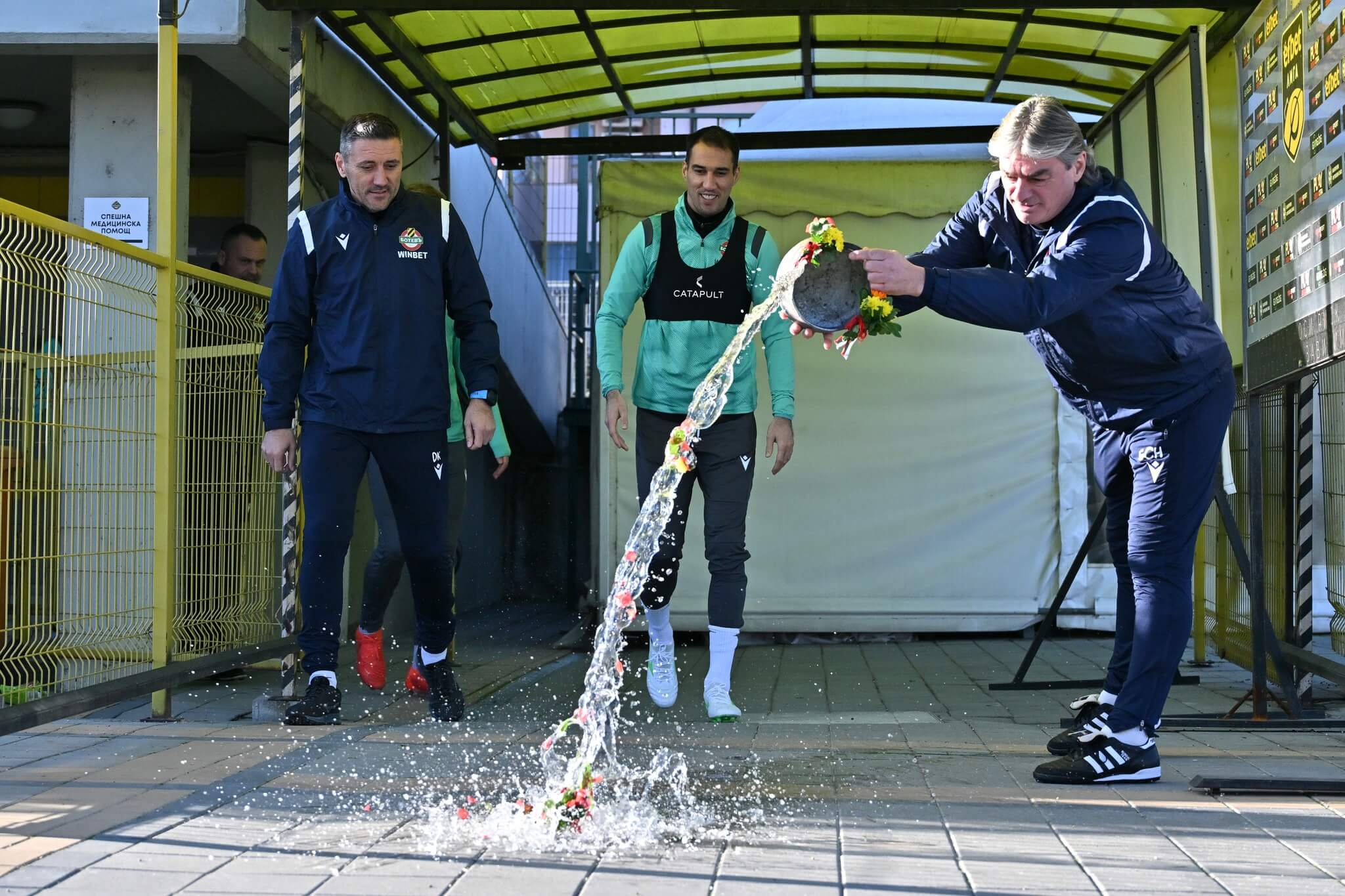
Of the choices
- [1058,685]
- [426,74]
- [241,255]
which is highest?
[426,74]

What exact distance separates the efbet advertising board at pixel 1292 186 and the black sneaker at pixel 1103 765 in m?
1.54

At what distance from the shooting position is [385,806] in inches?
138

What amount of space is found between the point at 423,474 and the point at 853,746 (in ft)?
5.85

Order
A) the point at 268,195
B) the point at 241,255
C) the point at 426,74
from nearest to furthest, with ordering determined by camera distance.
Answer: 1. the point at 241,255
2. the point at 426,74
3. the point at 268,195

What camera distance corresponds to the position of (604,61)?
24.5 feet

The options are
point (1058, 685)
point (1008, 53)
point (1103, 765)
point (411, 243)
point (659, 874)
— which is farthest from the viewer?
point (1008, 53)

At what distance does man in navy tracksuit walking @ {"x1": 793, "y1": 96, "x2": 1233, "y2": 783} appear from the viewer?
12.4 feet

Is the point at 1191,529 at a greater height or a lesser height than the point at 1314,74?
lesser

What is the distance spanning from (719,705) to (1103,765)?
5.33 ft

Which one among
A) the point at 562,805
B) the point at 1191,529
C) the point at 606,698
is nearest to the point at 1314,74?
the point at 1191,529

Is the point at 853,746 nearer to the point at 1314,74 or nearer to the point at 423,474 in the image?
the point at 423,474

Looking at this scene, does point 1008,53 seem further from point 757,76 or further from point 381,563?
point 381,563

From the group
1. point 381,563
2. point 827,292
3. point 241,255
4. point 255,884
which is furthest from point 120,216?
point 255,884

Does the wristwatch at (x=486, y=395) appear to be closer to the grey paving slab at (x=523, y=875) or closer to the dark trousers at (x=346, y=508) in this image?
the dark trousers at (x=346, y=508)
